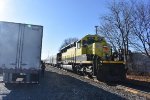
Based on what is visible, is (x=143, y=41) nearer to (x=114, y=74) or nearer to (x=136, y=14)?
(x=136, y=14)

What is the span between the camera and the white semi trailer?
1302cm

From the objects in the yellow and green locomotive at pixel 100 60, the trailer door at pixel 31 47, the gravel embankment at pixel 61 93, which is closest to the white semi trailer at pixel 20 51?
the trailer door at pixel 31 47

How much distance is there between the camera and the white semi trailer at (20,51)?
13.0m

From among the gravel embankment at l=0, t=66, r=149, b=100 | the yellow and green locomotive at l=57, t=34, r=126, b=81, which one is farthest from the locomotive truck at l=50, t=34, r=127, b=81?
the gravel embankment at l=0, t=66, r=149, b=100

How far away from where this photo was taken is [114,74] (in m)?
17.7

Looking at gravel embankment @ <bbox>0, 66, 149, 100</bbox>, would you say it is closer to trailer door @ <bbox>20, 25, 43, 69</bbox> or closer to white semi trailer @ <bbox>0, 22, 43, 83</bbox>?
white semi trailer @ <bbox>0, 22, 43, 83</bbox>

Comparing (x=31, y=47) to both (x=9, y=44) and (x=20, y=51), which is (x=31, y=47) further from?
(x=9, y=44)

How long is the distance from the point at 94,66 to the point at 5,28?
301 inches

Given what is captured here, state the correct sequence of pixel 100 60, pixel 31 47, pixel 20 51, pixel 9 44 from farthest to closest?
pixel 100 60 < pixel 31 47 < pixel 20 51 < pixel 9 44

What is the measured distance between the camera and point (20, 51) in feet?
43.8

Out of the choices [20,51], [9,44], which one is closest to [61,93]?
[20,51]

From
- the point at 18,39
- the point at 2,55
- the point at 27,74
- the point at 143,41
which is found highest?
the point at 143,41

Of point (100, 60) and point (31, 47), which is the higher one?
point (31, 47)

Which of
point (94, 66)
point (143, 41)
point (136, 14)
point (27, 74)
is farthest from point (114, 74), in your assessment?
point (136, 14)
